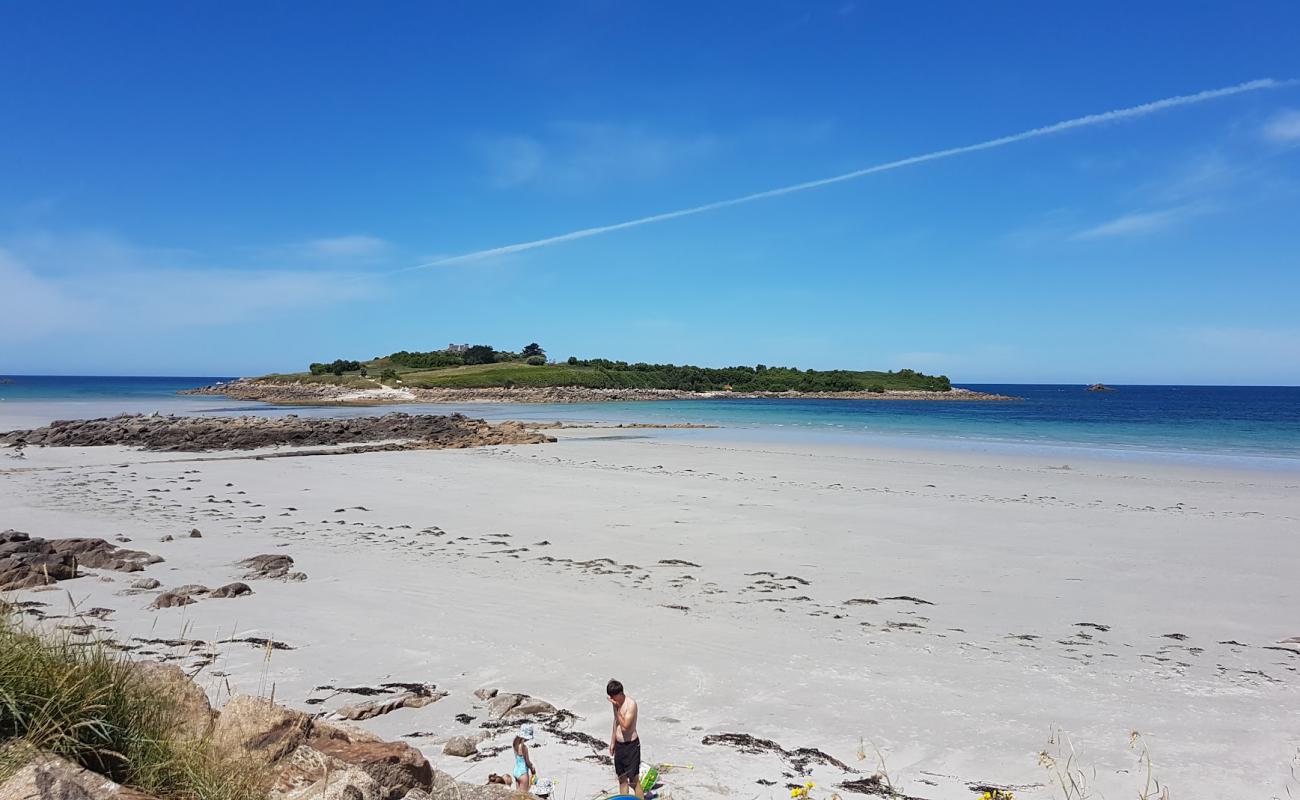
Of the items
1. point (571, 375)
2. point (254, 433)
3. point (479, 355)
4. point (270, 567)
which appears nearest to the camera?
point (270, 567)

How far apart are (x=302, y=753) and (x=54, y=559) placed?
7803mm

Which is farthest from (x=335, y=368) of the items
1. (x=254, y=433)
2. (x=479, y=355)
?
(x=254, y=433)

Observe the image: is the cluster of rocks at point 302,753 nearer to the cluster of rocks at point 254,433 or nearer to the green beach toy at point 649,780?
the green beach toy at point 649,780

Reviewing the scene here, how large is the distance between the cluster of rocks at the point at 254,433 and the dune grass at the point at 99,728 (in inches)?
1060

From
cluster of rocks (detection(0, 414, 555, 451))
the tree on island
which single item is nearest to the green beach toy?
cluster of rocks (detection(0, 414, 555, 451))

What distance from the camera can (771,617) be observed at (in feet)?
28.2

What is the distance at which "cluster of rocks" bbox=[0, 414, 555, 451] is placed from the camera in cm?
2930

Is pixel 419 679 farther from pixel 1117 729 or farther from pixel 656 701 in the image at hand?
pixel 1117 729

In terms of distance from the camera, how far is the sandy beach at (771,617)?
18.0 feet

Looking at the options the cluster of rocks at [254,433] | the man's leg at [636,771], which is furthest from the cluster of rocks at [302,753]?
the cluster of rocks at [254,433]

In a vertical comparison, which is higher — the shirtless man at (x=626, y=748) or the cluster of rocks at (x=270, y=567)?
the shirtless man at (x=626, y=748)

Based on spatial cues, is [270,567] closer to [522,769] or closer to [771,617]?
[771,617]

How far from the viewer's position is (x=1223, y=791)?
4902 mm

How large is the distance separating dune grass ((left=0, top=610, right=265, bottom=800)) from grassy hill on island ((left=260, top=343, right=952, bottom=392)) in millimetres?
87042
